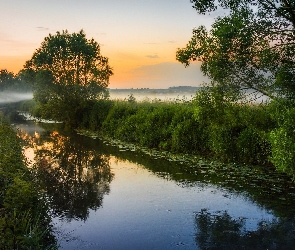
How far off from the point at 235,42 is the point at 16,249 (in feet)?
39.8

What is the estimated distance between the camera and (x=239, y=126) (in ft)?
66.9

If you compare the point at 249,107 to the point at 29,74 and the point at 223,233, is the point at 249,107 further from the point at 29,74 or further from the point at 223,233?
the point at 29,74

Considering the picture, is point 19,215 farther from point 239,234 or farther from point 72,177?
point 72,177

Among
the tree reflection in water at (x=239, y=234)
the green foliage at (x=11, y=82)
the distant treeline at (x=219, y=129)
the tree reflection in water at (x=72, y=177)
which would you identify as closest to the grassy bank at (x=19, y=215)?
the tree reflection in water at (x=72, y=177)

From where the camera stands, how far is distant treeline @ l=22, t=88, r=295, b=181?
47.5 feet

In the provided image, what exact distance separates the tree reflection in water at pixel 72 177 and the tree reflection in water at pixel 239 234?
3829 mm

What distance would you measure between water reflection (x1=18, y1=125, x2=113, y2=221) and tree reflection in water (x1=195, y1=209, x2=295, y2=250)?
149 inches

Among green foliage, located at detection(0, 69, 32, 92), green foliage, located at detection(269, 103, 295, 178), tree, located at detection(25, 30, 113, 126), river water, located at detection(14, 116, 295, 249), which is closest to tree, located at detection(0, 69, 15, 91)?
green foliage, located at detection(0, 69, 32, 92)

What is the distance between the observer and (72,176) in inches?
685

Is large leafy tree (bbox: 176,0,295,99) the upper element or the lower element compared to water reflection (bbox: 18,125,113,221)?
upper

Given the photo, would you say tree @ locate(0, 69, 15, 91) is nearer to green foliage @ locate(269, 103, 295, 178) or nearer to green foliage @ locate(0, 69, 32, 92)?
green foliage @ locate(0, 69, 32, 92)

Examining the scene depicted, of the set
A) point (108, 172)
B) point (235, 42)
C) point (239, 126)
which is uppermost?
point (235, 42)

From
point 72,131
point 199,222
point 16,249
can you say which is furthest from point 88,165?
point 72,131

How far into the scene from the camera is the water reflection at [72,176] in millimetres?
12789
